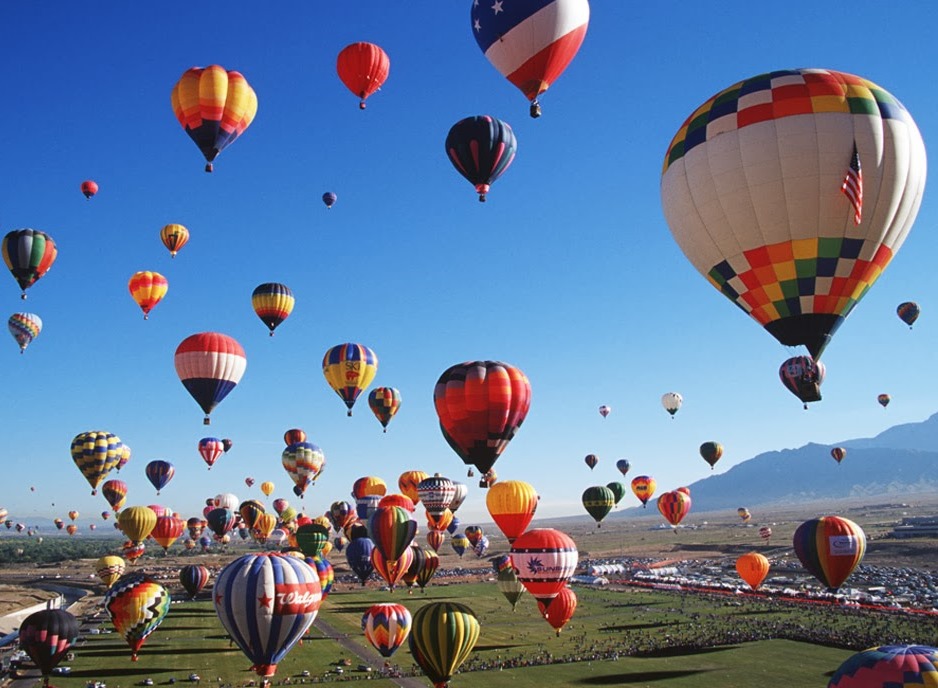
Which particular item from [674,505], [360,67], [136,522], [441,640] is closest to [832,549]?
[441,640]

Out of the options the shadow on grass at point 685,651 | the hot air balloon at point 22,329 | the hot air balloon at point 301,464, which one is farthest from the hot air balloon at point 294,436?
the shadow on grass at point 685,651

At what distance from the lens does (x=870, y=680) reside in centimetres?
1260

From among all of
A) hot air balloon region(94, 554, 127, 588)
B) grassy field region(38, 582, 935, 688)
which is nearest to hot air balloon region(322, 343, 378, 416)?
grassy field region(38, 582, 935, 688)

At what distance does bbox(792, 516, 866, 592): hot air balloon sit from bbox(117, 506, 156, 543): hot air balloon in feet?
127

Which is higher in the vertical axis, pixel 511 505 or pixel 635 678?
pixel 511 505

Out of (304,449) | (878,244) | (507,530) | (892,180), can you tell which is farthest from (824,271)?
(304,449)

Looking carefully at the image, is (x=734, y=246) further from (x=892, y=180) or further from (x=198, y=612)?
(x=198, y=612)

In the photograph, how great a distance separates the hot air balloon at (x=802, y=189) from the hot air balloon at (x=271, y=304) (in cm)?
2600

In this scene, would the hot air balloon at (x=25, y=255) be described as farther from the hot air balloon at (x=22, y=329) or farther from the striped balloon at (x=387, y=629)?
the striped balloon at (x=387, y=629)

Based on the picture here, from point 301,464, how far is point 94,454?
44.3ft

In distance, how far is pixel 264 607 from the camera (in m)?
18.5

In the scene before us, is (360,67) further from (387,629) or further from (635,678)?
(635,678)

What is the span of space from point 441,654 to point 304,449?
31.4 meters

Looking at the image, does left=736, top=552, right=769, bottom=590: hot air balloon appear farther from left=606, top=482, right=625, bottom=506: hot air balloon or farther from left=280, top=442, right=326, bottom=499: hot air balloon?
left=280, top=442, right=326, bottom=499: hot air balloon
